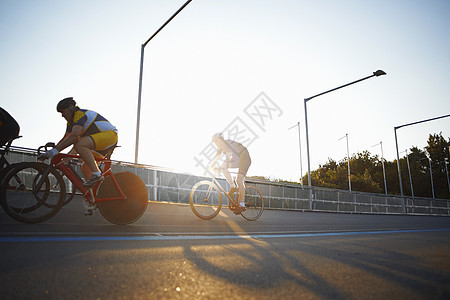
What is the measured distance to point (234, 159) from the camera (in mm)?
8281

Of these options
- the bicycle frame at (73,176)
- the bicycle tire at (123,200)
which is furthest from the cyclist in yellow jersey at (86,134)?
the bicycle tire at (123,200)

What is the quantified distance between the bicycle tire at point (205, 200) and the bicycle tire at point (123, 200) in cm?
205

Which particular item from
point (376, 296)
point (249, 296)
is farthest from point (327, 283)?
point (249, 296)

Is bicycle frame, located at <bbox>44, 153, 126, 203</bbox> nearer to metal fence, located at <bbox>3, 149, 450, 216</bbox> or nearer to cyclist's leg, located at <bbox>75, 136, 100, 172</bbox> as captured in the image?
cyclist's leg, located at <bbox>75, 136, 100, 172</bbox>

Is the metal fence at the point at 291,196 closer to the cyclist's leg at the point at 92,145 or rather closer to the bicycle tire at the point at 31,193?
the cyclist's leg at the point at 92,145

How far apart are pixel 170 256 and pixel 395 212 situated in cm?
2530

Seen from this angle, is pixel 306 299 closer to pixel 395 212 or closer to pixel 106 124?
pixel 106 124

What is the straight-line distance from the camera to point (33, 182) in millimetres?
4590

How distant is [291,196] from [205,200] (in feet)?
38.3

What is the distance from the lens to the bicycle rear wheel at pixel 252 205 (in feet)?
27.6

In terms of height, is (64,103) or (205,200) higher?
(64,103)

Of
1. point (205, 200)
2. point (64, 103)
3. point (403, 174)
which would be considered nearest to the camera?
point (64, 103)

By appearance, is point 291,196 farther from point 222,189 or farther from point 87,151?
point 87,151

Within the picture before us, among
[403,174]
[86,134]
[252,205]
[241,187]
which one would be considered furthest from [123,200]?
Answer: [403,174]
